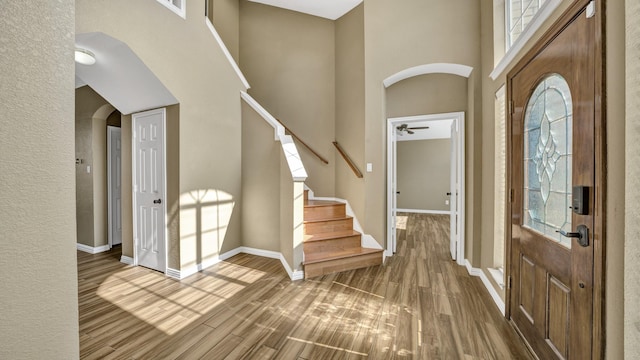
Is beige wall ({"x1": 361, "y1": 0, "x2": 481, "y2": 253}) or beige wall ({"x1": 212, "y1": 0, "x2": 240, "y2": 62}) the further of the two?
beige wall ({"x1": 212, "y1": 0, "x2": 240, "y2": 62})

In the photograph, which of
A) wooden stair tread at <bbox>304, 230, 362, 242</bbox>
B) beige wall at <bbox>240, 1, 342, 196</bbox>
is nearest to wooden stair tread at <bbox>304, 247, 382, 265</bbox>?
wooden stair tread at <bbox>304, 230, 362, 242</bbox>

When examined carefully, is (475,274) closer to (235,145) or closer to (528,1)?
(528,1)

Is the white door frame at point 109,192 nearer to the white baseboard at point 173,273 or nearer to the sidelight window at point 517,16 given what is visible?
the white baseboard at point 173,273

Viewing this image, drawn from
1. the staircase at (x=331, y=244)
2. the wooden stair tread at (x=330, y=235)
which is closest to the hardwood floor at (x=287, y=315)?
the staircase at (x=331, y=244)

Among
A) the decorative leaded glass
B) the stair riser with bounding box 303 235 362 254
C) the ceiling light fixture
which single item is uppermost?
the ceiling light fixture

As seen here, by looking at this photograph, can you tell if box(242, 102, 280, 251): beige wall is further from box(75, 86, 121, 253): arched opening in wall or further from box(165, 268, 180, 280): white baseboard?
box(75, 86, 121, 253): arched opening in wall

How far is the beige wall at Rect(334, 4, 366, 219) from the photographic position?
406cm

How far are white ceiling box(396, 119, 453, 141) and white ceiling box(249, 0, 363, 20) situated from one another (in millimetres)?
3303

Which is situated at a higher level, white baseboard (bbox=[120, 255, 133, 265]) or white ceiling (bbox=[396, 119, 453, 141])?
Answer: white ceiling (bbox=[396, 119, 453, 141])

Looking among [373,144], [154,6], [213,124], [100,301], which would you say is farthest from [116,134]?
[373,144]

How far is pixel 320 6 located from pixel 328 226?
3.73 metres

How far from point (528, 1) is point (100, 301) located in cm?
484

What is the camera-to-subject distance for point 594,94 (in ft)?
3.94

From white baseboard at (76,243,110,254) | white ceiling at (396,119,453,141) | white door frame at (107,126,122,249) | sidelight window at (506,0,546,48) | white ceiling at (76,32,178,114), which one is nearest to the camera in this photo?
sidelight window at (506,0,546,48)
